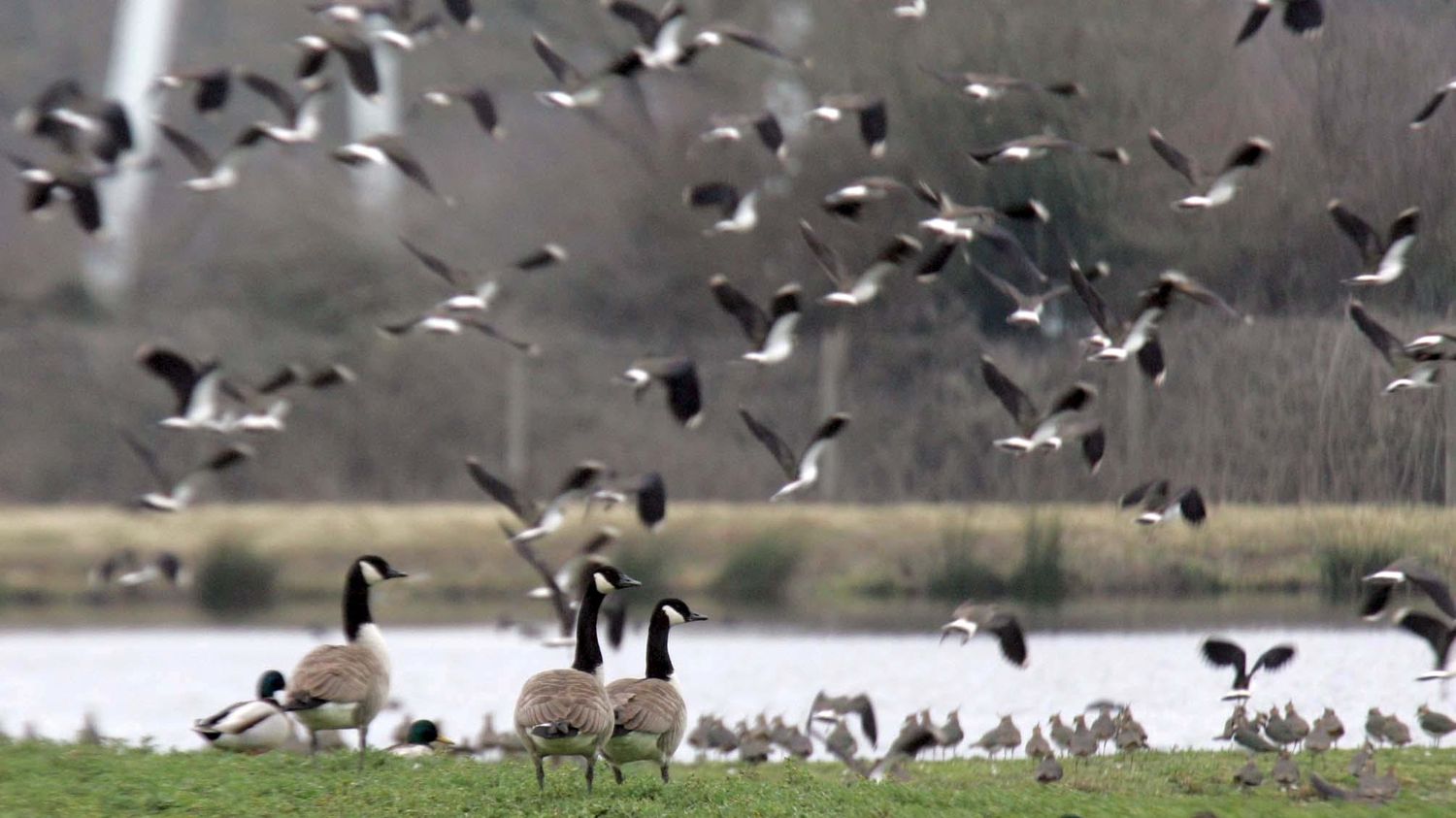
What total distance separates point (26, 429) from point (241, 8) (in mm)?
8765

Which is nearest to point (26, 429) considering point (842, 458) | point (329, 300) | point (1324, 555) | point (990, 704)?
point (329, 300)

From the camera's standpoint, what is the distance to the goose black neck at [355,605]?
1049 cm

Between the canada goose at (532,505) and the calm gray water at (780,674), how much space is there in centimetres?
199

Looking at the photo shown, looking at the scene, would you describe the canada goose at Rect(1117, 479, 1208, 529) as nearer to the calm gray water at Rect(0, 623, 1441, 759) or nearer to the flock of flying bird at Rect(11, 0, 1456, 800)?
the flock of flying bird at Rect(11, 0, 1456, 800)

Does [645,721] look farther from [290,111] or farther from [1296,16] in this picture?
[290,111]

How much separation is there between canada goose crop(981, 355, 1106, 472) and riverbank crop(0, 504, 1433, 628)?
2.22m

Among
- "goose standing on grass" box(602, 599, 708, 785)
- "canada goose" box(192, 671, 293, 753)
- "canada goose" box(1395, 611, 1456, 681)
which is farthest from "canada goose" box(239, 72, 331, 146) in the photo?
"canada goose" box(1395, 611, 1456, 681)

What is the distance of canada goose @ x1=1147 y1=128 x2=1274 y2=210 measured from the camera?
1392 centimetres

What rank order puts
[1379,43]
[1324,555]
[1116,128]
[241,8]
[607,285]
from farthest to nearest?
[241,8]
[607,285]
[1116,128]
[1379,43]
[1324,555]

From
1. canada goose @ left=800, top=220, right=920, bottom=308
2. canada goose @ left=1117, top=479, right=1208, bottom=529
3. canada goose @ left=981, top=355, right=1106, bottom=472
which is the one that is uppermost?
canada goose @ left=800, top=220, right=920, bottom=308

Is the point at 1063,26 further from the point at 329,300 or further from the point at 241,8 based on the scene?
the point at 241,8

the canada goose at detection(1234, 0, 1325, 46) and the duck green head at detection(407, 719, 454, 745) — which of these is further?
the canada goose at detection(1234, 0, 1325, 46)

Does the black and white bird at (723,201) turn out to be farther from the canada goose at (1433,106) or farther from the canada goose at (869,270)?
the canada goose at (1433,106)

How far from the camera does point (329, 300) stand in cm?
2506
